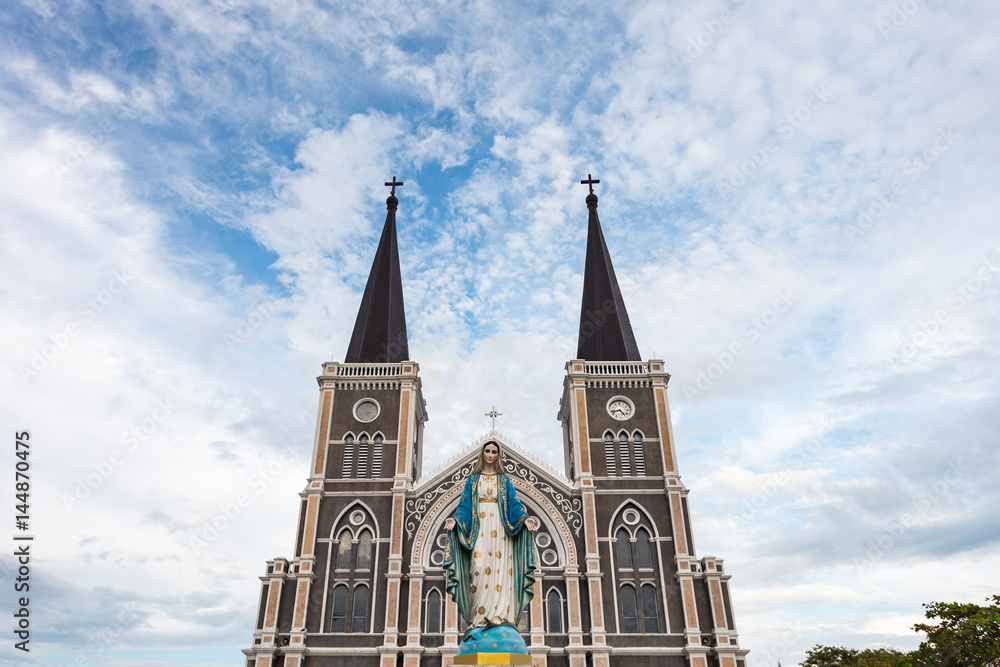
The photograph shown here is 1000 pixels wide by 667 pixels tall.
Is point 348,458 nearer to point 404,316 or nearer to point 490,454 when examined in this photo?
point 404,316

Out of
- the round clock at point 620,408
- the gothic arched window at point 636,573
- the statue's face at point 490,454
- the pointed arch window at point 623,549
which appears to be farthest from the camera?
the round clock at point 620,408

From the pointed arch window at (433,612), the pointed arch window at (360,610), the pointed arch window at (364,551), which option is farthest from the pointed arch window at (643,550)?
the pointed arch window at (360,610)

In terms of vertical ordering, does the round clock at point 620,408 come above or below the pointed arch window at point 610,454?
above

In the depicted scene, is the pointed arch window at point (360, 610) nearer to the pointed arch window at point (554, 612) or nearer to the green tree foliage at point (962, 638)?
the pointed arch window at point (554, 612)

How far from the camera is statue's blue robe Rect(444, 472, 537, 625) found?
11023 mm

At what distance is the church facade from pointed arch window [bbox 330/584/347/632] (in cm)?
4

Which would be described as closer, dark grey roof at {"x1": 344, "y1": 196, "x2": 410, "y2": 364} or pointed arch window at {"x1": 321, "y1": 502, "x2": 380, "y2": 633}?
pointed arch window at {"x1": 321, "y1": 502, "x2": 380, "y2": 633}

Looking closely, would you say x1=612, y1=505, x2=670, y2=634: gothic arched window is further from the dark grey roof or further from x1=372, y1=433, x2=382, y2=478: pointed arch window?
the dark grey roof

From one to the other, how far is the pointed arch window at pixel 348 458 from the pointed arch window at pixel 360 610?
15.8ft

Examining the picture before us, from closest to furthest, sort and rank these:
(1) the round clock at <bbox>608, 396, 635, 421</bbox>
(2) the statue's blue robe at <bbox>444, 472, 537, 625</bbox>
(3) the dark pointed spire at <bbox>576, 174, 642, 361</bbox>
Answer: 1. (2) the statue's blue robe at <bbox>444, 472, 537, 625</bbox>
2. (1) the round clock at <bbox>608, 396, 635, 421</bbox>
3. (3) the dark pointed spire at <bbox>576, 174, 642, 361</bbox>

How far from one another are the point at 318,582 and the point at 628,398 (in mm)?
15447

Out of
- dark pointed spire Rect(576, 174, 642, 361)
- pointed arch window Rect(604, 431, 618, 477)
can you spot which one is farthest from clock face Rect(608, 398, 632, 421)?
dark pointed spire Rect(576, 174, 642, 361)

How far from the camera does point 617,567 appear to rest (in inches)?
A: 1120

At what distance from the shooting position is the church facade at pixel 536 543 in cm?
Answer: 2667
